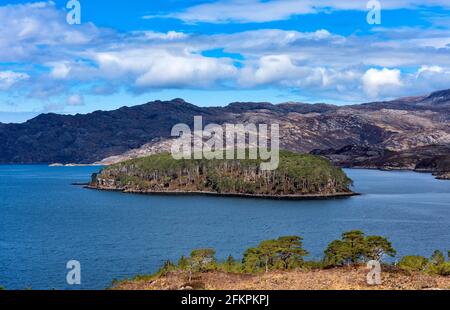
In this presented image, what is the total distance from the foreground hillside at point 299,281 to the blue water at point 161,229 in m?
29.2

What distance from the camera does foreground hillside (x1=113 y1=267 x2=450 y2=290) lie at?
41344 mm

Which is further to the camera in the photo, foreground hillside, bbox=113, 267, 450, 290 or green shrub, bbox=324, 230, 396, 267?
green shrub, bbox=324, 230, 396, 267

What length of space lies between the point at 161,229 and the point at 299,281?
3501 inches

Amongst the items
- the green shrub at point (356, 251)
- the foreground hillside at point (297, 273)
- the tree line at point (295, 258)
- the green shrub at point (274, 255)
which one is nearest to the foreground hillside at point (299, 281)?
the foreground hillside at point (297, 273)

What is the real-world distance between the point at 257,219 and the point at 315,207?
3686cm

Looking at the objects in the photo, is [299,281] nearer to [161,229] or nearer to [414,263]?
[414,263]

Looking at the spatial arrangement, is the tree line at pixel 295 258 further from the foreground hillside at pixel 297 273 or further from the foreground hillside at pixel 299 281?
the foreground hillside at pixel 299 281

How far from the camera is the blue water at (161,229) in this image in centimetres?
8831

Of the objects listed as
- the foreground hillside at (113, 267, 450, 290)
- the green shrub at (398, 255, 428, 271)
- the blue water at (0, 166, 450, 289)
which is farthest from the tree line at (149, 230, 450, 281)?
the blue water at (0, 166, 450, 289)

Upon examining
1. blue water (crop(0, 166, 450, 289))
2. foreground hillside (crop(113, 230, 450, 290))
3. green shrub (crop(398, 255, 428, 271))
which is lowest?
blue water (crop(0, 166, 450, 289))

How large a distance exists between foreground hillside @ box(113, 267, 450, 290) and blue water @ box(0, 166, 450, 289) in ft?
Result: 95.7

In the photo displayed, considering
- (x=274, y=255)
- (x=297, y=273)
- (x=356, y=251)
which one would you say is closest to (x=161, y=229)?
(x=274, y=255)

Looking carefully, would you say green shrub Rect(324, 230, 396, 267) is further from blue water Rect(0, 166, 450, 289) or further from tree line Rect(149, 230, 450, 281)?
blue water Rect(0, 166, 450, 289)

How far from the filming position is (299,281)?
44.2 m
